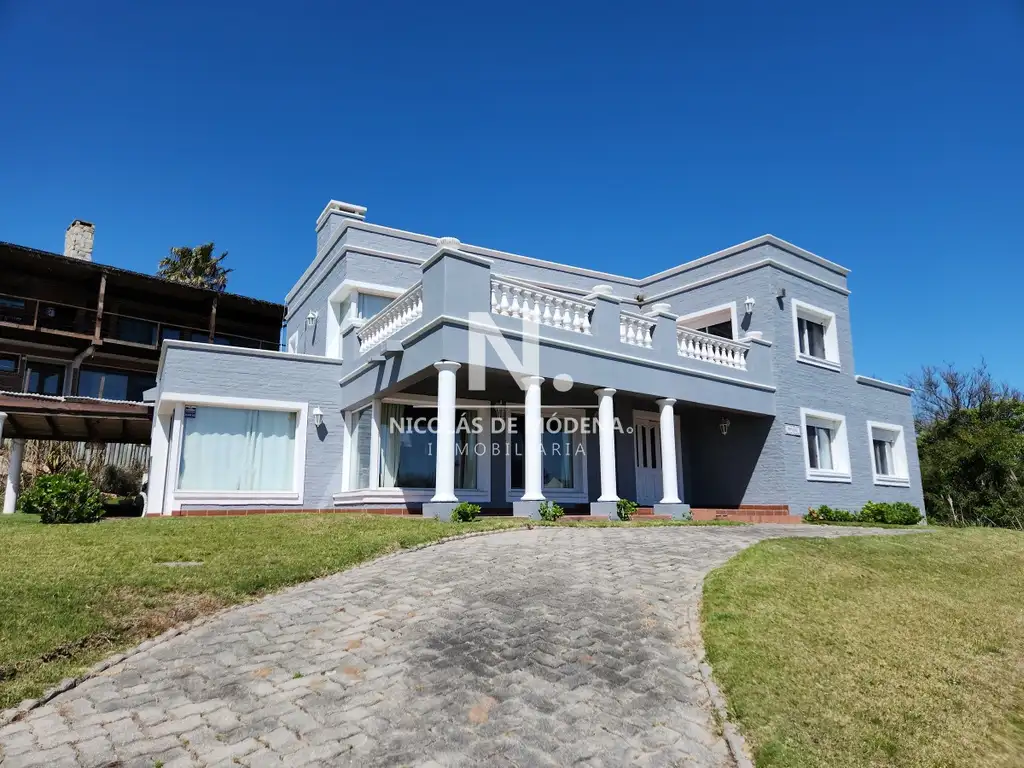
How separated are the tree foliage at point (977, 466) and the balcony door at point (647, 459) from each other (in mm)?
9351

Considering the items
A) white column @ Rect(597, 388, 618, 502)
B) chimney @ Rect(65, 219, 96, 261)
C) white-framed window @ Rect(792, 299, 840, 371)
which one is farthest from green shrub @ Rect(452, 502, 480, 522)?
chimney @ Rect(65, 219, 96, 261)

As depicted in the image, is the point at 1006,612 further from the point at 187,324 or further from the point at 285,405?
the point at 187,324

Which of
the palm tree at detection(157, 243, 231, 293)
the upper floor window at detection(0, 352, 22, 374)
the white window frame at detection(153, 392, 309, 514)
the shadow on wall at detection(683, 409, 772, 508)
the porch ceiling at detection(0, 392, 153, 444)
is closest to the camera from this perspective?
the white window frame at detection(153, 392, 309, 514)

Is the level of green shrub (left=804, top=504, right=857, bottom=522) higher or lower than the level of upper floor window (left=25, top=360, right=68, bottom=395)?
lower

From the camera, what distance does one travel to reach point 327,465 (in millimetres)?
14461

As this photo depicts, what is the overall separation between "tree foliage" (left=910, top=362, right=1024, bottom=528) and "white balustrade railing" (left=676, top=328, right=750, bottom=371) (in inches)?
352

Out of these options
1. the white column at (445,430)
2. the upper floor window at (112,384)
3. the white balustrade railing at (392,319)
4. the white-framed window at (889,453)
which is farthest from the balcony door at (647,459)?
the upper floor window at (112,384)

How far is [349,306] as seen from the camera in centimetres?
1589

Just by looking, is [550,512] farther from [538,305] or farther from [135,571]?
[135,571]

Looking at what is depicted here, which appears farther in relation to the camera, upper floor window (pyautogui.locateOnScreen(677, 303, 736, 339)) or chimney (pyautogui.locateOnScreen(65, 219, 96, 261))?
chimney (pyautogui.locateOnScreen(65, 219, 96, 261))

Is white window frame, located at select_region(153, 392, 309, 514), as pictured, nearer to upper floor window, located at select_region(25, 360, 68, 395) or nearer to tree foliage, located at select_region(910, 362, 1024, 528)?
upper floor window, located at select_region(25, 360, 68, 395)

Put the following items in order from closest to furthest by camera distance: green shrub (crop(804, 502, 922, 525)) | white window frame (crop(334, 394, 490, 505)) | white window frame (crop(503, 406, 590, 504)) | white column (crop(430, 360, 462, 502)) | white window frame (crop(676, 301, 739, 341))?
white column (crop(430, 360, 462, 502))
white window frame (crop(334, 394, 490, 505))
white window frame (crop(503, 406, 590, 504))
green shrub (crop(804, 502, 922, 525))
white window frame (crop(676, 301, 739, 341))

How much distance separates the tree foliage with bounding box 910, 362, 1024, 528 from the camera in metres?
19.1

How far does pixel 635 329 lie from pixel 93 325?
717 inches
